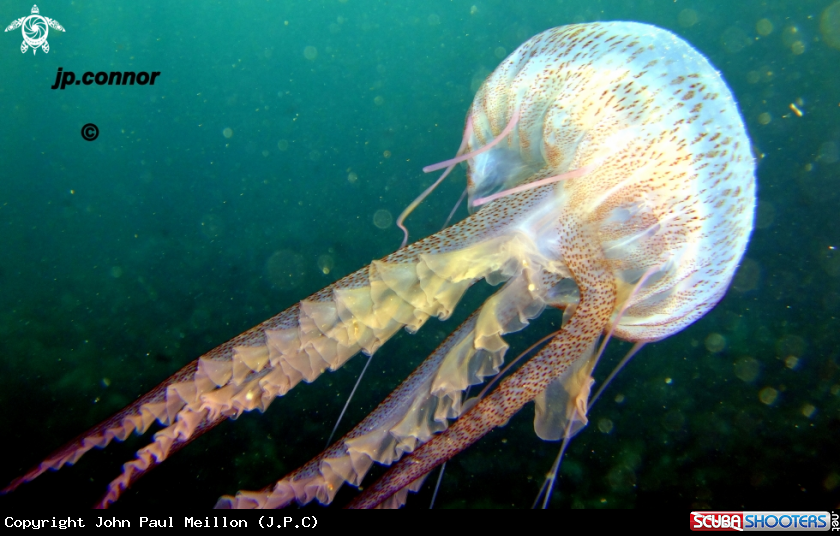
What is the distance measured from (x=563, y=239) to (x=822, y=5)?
7925 mm

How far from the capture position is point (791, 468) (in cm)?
495

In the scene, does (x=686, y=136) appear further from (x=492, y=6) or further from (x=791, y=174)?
(x=492, y=6)

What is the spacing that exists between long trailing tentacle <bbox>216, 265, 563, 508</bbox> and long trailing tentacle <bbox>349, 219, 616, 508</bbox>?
87mm

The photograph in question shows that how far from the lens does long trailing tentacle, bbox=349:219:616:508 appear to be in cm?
197

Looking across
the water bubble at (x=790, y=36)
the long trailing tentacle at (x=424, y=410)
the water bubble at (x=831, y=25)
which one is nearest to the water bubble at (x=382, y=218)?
the long trailing tentacle at (x=424, y=410)

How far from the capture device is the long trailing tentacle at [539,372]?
77.5 inches

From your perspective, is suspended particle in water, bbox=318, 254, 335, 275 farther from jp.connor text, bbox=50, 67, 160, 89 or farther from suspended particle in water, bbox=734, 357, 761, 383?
suspended particle in water, bbox=734, 357, 761, 383

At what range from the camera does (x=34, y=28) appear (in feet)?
23.4

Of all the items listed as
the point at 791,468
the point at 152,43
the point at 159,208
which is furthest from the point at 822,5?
the point at 152,43

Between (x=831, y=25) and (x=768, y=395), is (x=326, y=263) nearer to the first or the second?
(x=768, y=395)

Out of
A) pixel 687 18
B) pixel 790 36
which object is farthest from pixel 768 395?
pixel 687 18

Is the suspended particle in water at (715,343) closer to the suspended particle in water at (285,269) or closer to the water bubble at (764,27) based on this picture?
the water bubble at (764,27)

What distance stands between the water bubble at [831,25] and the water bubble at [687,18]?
1.67 meters

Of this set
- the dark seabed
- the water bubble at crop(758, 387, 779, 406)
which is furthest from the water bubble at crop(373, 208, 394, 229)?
the water bubble at crop(758, 387, 779, 406)
